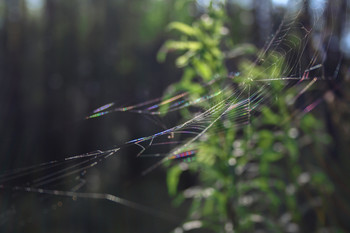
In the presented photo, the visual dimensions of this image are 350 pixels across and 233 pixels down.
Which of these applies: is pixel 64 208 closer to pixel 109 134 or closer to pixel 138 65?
pixel 109 134

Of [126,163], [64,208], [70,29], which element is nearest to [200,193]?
[64,208]

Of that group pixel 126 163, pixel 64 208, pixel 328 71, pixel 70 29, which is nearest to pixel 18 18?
pixel 70 29

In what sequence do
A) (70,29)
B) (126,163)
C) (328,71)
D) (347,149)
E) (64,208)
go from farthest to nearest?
(70,29), (126,163), (64,208), (347,149), (328,71)

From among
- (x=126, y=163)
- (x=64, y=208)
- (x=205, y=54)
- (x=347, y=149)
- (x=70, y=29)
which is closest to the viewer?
(x=205, y=54)

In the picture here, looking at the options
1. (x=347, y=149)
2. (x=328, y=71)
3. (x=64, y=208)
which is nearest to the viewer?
(x=328, y=71)

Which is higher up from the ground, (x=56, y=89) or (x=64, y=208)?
(x=56, y=89)

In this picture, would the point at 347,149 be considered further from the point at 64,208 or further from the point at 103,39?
the point at 103,39

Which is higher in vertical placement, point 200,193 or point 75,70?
point 75,70

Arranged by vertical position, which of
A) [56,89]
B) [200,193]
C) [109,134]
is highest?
[56,89]

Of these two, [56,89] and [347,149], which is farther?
[56,89]
